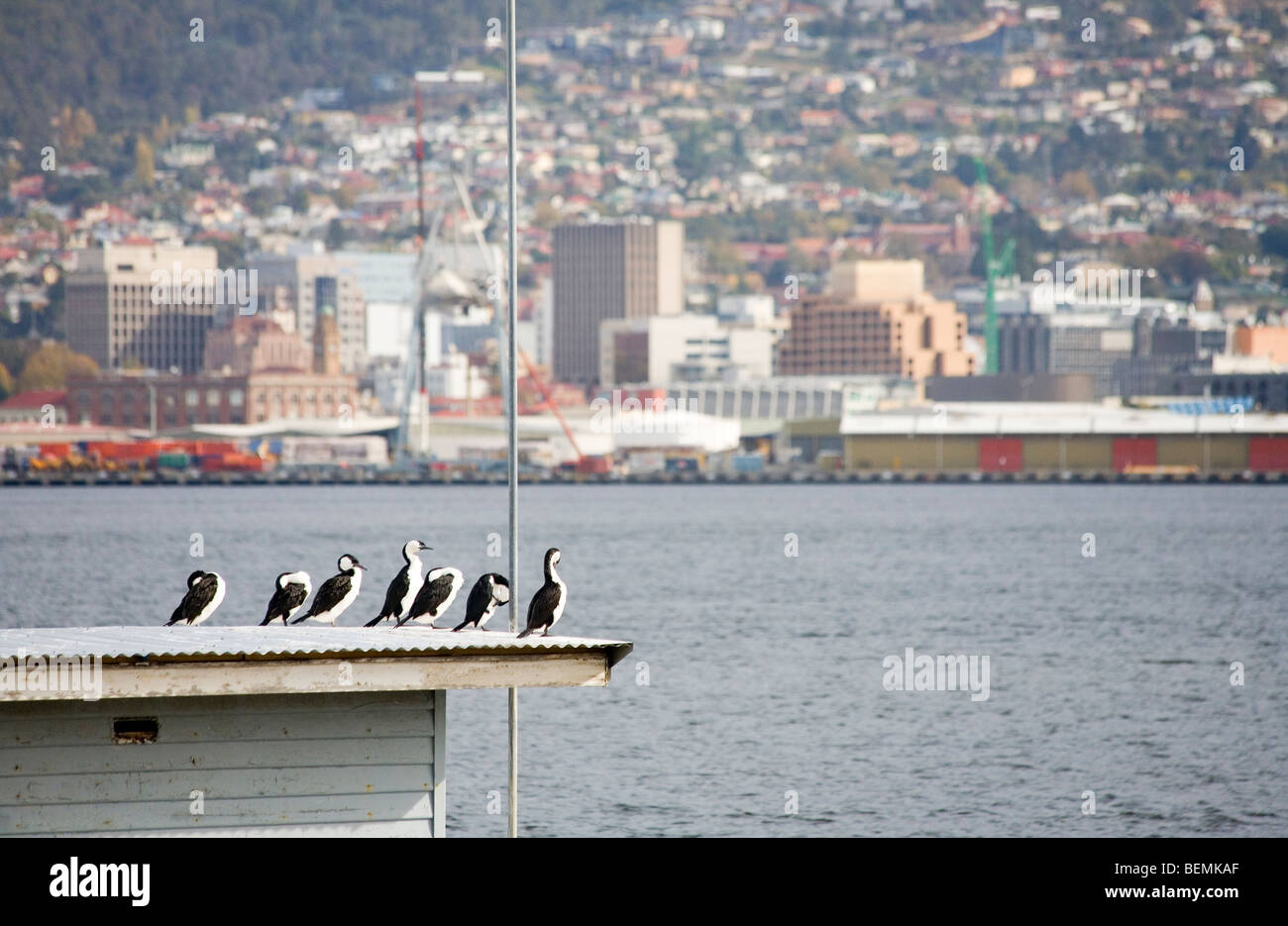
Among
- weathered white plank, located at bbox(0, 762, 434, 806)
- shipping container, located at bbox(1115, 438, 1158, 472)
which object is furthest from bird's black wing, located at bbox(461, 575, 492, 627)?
shipping container, located at bbox(1115, 438, 1158, 472)

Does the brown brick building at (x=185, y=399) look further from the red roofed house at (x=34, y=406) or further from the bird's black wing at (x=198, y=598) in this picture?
the bird's black wing at (x=198, y=598)

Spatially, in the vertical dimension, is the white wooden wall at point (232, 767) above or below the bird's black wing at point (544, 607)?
below

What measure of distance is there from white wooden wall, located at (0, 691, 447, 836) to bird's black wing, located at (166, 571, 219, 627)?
2914mm

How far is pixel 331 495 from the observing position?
124125mm

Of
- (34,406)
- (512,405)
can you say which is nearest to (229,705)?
(512,405)

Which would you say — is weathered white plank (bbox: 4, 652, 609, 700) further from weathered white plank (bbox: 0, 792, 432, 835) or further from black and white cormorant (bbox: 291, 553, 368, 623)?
black and white cormorant (bbox: 291, 553, 368, 623)

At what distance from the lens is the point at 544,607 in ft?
38.9

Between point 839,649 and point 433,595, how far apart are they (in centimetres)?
2976

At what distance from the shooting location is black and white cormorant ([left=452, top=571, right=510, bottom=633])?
12078 mm

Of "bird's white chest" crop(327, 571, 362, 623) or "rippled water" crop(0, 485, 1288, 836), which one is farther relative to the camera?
"rippled water" crop(0, 485, 1288, 836)

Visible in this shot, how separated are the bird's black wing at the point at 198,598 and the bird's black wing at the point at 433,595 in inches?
58.2

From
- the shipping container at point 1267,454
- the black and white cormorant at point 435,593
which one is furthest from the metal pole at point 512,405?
the shipping container at point 1267,454

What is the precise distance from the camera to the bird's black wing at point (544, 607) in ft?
38.8
